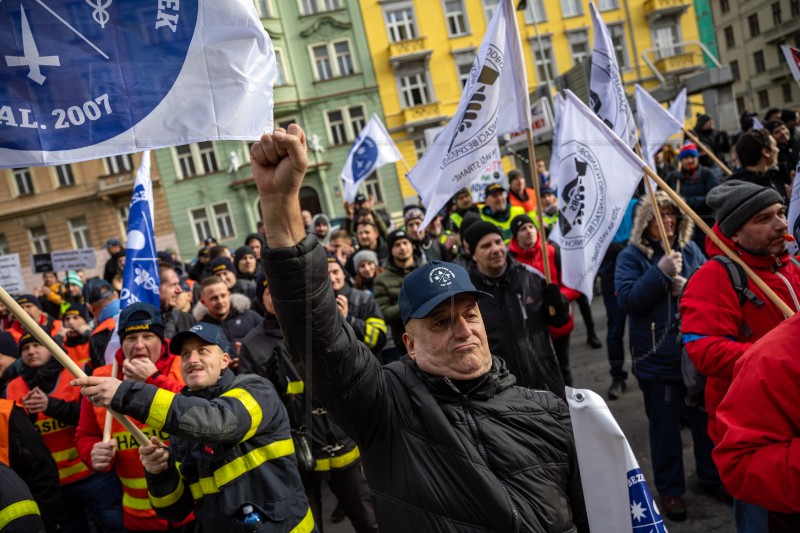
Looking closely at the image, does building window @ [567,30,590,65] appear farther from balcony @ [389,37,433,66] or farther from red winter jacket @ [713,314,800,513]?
red winter jacket @ [713,314,800,513]

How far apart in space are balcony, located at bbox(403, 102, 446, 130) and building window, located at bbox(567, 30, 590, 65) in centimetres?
858

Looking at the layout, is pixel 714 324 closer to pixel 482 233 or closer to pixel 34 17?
pixel 482 233

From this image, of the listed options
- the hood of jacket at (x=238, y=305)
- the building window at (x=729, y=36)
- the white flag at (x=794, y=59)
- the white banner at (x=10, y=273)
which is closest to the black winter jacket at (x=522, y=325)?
the hood of jacket at (x=238, y=305)

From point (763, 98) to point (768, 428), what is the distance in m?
45.9

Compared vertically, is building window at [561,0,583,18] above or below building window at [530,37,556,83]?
above

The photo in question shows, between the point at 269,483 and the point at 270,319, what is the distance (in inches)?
60.5

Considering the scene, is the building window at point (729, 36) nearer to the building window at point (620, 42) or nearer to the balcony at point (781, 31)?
the balcony at point (781, 31)

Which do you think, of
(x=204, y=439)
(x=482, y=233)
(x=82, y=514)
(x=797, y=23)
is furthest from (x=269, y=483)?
(x=797, y=23)

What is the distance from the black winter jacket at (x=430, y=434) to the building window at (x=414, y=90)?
30.3 metres

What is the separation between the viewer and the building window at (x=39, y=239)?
29.7 meters

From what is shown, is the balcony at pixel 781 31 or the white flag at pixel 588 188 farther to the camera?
the balcony at pixel 781 31

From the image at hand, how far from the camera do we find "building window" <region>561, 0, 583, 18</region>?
106 feet

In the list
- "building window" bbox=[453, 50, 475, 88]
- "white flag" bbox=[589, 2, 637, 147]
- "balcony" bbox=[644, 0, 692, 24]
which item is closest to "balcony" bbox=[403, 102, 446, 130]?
"building window" bbox=[453, 50, 475, 88]

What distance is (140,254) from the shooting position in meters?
3.86
